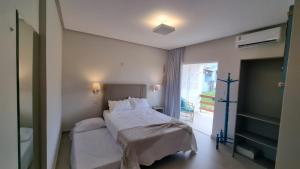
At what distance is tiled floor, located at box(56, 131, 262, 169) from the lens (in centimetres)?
236

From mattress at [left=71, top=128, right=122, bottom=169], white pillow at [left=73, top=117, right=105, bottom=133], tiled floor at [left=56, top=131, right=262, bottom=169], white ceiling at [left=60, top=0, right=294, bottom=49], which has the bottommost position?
tiled floor at [left=56, top=131, right=262, bottom=169]

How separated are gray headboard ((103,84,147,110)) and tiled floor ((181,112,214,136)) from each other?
6.24 ft

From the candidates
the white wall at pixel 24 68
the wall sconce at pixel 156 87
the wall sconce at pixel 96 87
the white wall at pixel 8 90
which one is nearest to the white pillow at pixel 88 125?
the wall sconce at pixel 96 87

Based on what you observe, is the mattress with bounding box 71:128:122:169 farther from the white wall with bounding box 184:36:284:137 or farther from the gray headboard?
the white wall with bounding box 184:36:284:137

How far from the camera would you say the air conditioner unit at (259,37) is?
2352mm

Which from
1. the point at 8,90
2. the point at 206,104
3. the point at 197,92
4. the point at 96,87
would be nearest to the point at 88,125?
the point at 96,87

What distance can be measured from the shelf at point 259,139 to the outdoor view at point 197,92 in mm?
1868

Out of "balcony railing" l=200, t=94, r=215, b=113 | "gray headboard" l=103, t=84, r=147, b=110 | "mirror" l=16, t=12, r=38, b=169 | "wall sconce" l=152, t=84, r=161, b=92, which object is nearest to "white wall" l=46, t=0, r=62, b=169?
"mirror" l=16, t=12, r=38, b=169

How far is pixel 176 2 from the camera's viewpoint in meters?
1.91

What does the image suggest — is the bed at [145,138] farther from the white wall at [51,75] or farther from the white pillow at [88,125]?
the white wall at [51,75]

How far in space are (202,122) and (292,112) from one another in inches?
182

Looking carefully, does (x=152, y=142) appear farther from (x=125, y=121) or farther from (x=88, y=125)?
(x=88, y=125)

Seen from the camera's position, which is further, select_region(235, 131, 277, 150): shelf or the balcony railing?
the balcony railing

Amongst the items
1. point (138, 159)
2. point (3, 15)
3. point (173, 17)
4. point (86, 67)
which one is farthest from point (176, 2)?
point (86, 67)
